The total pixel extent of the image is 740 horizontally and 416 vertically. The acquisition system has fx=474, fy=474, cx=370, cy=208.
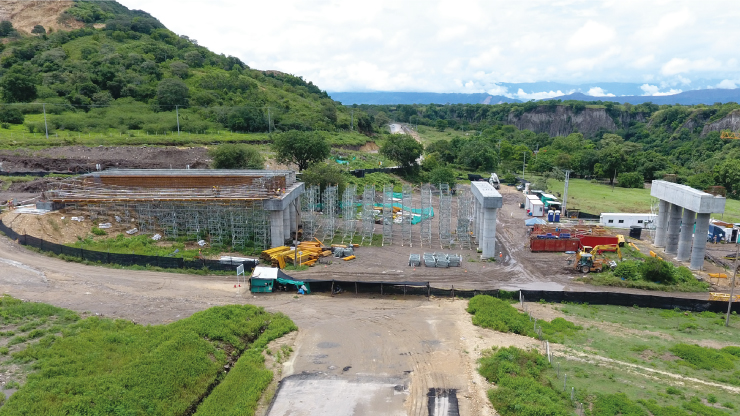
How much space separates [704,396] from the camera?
61.2 ft

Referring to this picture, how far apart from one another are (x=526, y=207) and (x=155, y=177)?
41436 millimetres

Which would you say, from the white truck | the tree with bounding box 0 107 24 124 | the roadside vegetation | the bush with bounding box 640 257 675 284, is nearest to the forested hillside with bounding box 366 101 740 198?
the white truck

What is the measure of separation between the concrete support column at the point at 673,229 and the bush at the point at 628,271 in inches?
345

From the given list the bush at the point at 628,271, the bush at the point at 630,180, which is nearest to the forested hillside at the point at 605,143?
the bush at the point at 630,180

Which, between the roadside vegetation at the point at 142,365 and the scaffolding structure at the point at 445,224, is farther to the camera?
the scaffolding structure at the point at 445,224

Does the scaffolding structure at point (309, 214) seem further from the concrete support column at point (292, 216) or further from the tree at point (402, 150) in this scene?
the tree at point (402, 150)

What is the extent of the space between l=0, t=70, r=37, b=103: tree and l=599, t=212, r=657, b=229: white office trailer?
94.2m

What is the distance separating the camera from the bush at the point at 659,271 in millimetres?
32750

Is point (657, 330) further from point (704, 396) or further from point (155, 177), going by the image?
point (155, 177)

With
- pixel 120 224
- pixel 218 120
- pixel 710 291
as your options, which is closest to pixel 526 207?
pixel 710 291

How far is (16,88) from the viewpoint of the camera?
82688 millimetres

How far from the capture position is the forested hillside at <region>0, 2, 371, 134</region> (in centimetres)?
8194

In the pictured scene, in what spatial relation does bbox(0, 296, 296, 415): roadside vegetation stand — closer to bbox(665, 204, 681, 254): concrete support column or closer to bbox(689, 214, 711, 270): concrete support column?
bbox(689, 214, 711, 270): concrete support column

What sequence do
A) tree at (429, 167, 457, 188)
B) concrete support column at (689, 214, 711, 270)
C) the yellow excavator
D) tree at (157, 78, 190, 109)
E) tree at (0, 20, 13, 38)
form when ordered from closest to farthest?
the yellow excavator < concrete support column at (689, 214, 711, 270) < tree at (429, 167, 457, 188) < tree at (157, 78, 190, 109) < tree at (0, 20, 13, 38)
